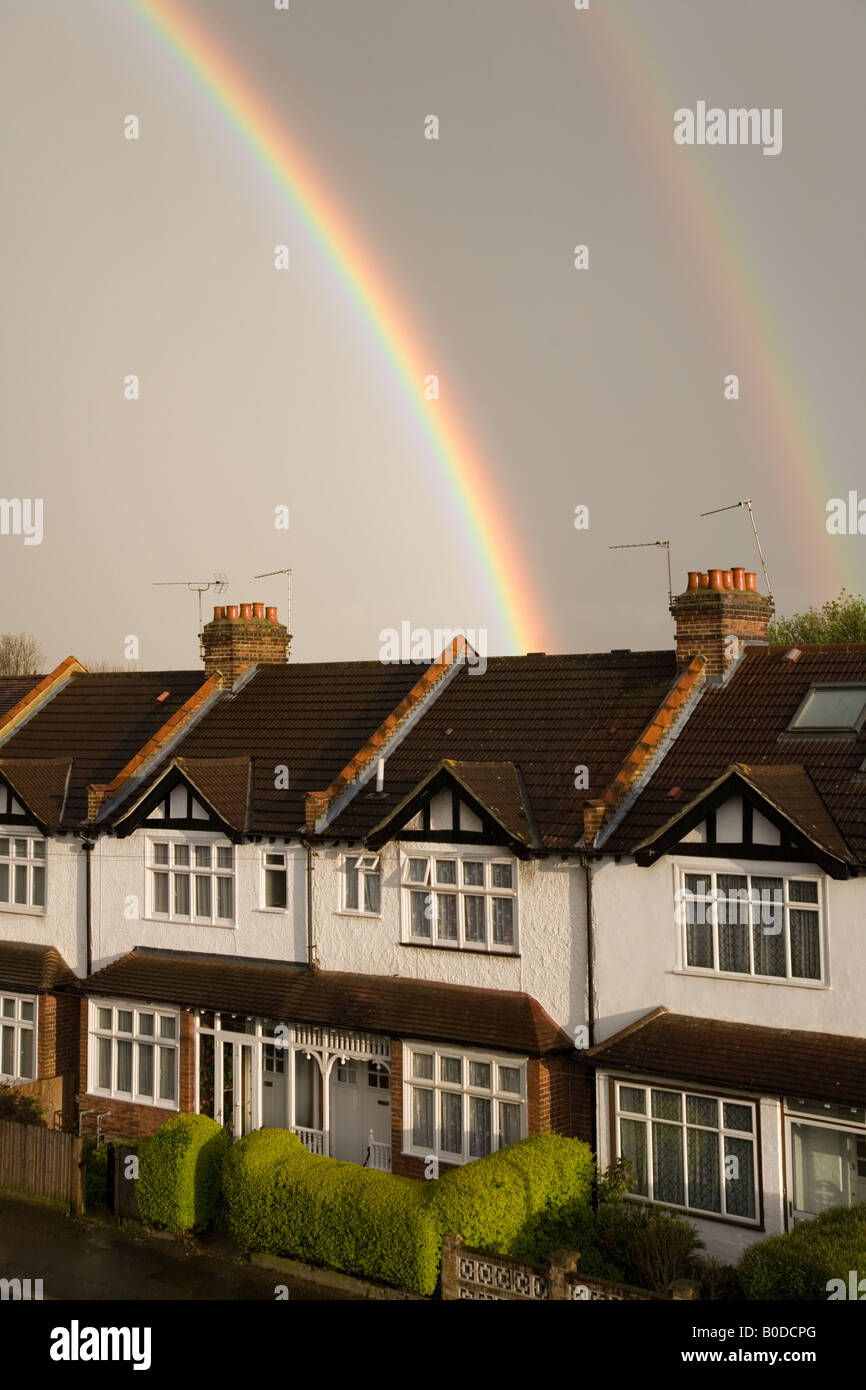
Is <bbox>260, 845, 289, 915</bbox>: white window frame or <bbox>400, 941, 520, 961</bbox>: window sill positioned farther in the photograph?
<bbox>260, 845, 289, 915</bbox>: white window frame

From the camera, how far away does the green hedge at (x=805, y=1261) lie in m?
13.3

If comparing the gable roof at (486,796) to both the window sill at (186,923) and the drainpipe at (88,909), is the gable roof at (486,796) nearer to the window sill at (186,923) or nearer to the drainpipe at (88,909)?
the window sill at (186,923)

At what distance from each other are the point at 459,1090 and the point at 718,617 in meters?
8.59

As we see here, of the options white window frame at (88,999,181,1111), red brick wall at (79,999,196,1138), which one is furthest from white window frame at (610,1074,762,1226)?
white window frame at (88,999,181,1111)

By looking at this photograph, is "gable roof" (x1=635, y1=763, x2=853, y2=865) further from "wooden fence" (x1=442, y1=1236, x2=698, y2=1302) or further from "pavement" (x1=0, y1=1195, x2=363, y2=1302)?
"pavement" (x1=0, y1=1195, x2=363, y2=1302)

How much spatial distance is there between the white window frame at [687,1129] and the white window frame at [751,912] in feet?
5.13

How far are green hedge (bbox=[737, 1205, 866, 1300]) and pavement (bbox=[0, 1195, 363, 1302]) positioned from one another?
5.63 meters

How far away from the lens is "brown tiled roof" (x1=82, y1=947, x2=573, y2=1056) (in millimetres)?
19078

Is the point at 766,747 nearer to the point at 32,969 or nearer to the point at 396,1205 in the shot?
the point at 396,1205

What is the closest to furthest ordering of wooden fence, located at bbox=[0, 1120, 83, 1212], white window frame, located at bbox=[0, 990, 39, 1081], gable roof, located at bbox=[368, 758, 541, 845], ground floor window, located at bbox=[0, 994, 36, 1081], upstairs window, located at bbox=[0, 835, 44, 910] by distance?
gable roof, located at bbox=[368, 758, 541, 845]
wooden fence, located at bbox=[0, 1120, 83, 1212]
white window frame, located at bbox=[0, 990, 39, 1081]
ground floor window, located at bbox=[0, 994, 36, 1081]
upstairs window, located at bbox=[0, 835, 44, 910]

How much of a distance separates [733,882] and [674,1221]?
4463 millimetres

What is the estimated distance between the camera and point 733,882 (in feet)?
58.0

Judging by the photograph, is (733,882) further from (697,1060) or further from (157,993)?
(157,993)
